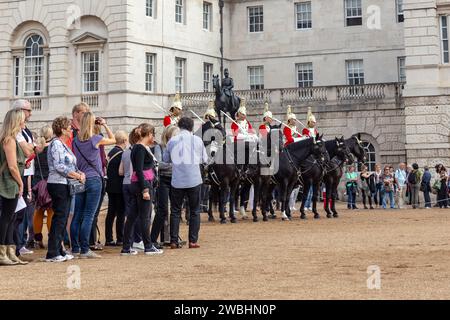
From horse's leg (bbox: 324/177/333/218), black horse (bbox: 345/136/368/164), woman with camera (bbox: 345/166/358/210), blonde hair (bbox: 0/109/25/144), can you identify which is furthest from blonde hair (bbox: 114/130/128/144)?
woman with camera (bbox: 345/166/358/210)

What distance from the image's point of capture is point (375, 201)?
29.8m

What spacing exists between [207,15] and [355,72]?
31.3ft

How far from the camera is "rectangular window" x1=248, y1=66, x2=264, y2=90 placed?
42.4 m

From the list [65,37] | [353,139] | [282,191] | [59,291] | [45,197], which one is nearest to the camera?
[59,291]

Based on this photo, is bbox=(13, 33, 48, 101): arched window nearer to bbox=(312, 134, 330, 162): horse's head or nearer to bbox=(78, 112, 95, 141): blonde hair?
bbox=(312, 134, 330, 162): horse's head

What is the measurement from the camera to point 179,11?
39.0 meters

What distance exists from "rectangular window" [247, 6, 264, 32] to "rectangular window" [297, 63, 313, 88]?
365 cm

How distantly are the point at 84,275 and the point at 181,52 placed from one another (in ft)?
101

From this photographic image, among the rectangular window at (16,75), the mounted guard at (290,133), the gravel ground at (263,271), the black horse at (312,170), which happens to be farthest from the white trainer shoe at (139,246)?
the rectangular window at (16,75)

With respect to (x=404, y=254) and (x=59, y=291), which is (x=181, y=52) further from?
(x=59, y=291)

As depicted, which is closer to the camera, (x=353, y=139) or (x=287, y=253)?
(x=287, y=253)

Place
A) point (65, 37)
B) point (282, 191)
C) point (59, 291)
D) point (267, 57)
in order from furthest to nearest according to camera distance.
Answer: point (267, 57) → point (65, 37) → point (282, 191) → point (59, 291)

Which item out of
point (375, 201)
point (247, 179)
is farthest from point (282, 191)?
point (375, 201)

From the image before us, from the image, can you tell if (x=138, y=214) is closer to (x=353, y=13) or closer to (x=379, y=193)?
(x=379, y=193)
